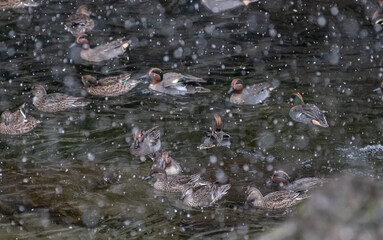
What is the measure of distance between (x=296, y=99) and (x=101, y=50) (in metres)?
4.53

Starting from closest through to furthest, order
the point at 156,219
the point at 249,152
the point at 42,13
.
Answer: the point at 156,219 < the point at 249,152 < the point at 42,13

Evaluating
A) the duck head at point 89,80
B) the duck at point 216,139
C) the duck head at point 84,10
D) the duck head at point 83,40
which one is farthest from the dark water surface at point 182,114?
the duck head at point 83,40

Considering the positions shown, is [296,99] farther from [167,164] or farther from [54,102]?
[54,102]

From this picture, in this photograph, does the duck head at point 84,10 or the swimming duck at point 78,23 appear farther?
the duck head at point 84,10

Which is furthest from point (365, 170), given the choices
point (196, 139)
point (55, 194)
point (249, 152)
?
point (55, 194)

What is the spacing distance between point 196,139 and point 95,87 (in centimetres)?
273

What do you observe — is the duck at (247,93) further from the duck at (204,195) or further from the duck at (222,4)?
the duck at (222,4)

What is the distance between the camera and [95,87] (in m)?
10.4

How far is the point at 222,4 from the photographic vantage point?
43.6ft

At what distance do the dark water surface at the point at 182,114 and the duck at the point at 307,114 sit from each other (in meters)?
0.15

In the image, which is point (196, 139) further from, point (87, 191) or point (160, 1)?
point (160, 1)

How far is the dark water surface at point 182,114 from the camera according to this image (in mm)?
7070

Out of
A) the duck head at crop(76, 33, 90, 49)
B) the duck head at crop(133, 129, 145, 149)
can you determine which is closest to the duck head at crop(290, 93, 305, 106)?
the duck head at crop(133, 129, 145, 149)

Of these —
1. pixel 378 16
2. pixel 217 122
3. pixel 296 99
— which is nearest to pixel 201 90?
pixel 217 122
